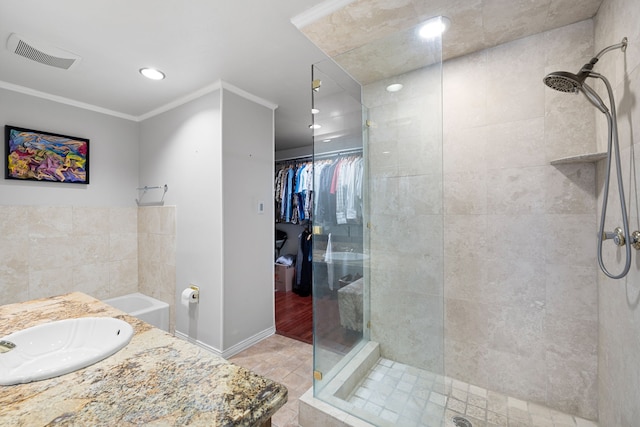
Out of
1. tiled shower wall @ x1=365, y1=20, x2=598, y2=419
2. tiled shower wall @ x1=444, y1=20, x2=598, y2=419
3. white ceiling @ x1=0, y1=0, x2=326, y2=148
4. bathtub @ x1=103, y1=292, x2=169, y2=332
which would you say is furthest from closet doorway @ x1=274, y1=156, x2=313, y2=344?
tiled shower wall @ x1=444, y1=20, x2=598, y2=419

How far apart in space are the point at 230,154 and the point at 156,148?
112 cm

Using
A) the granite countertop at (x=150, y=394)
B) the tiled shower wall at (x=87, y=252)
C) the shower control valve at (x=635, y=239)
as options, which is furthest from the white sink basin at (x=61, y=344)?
the shower control valve at (x=635, y=239)

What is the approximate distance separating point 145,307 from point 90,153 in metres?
1.68

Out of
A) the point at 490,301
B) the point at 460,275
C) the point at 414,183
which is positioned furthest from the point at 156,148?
the point at 490,301

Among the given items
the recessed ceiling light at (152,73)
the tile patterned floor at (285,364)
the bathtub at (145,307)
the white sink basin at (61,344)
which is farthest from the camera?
the bathtub at (145,307)

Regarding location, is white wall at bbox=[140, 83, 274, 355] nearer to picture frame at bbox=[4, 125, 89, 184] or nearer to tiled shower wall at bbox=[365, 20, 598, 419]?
picture frame at bbox=[4, 125, 89, 184]

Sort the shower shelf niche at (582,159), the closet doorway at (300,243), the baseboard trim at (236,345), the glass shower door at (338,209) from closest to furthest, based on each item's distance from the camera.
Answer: the shower shelf niche at (582,159)
the glass shower door at (338,209)
the baseboard trim at (236,345)
the closet doorway at (300,243)

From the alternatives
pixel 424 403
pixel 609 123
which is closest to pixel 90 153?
pixel 424 403

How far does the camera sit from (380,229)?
6.62 ft

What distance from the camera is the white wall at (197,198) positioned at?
2.36 metres

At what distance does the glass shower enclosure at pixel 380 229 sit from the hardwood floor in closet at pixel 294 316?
810mm

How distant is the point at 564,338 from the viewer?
5.08 ft

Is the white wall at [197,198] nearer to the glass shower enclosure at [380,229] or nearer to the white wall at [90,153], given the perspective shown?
the white wall at [90,153]

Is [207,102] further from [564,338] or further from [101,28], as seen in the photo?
[564,338]
